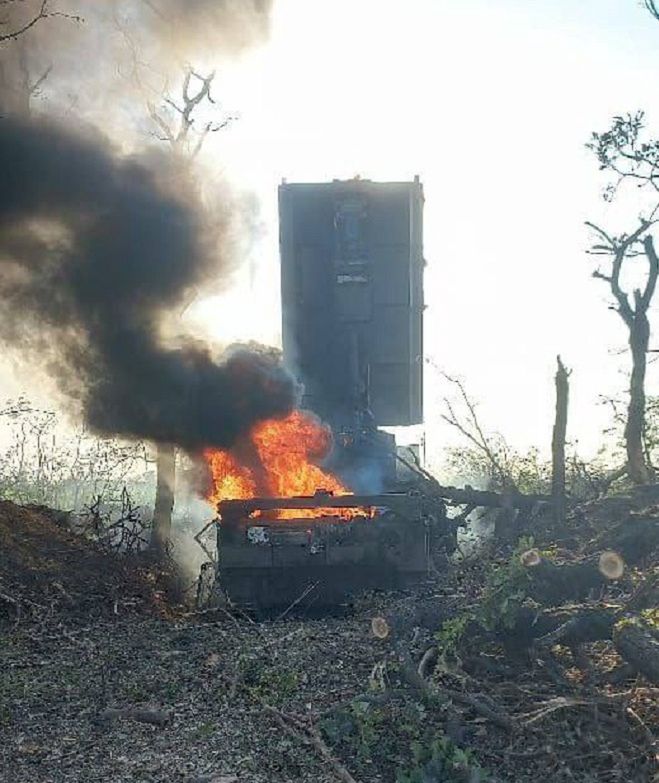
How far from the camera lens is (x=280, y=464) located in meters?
12.2

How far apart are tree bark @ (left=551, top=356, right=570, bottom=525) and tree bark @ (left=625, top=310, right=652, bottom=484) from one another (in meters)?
2.27

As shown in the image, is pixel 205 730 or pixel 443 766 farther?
pixel 205 730

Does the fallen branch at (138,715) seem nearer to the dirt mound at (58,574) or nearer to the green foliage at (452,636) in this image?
the green foliage at (452,636)

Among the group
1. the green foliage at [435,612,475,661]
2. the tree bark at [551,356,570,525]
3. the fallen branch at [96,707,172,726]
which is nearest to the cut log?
the green foliage at [435,612,475,661]

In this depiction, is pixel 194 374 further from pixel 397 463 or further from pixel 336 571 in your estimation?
pixel 336 571

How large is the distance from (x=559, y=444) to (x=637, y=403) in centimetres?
387

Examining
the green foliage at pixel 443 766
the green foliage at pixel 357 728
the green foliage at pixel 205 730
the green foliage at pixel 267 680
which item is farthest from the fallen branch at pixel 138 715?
the green foliage at pixel 443 766

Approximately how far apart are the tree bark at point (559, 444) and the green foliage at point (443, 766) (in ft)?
20.4

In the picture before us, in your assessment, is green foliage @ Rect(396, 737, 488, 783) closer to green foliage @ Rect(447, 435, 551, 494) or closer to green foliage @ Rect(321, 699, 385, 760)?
green foliage @ Rect(321, 699, 385, 760)

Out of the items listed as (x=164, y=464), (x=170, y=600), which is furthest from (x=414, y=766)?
(x=164, y=464)

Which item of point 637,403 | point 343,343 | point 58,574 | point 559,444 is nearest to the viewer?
point 58,574

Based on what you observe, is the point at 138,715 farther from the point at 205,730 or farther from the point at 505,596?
the point at 505,596

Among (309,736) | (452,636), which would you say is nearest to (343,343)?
(452,636)

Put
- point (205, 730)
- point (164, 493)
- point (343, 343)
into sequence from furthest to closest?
point (164, 493), point (343, 343), point (205, 730)
